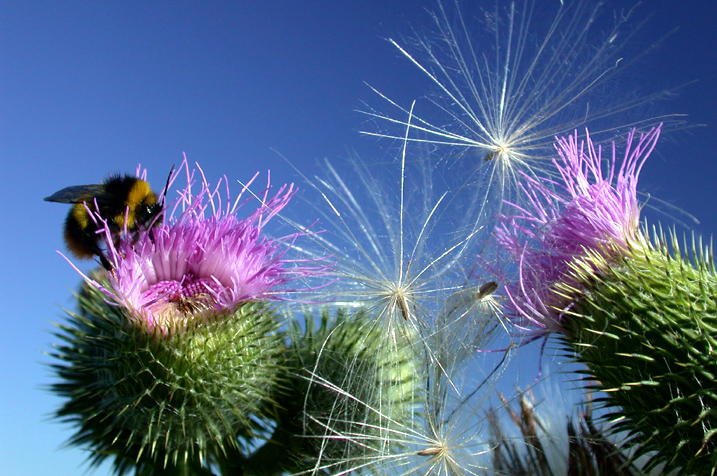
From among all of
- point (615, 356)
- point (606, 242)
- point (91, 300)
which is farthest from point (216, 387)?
point (606, 242)

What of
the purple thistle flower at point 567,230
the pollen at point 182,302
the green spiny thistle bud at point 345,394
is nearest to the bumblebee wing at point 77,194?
the pollen at point 182,302

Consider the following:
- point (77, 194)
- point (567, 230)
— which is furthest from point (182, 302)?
point (567, 230)

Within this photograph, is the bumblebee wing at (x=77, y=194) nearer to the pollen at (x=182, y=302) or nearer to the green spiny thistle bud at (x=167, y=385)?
the green spiny thistle bud at (x=167, y=385)

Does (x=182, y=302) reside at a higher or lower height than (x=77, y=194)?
lower

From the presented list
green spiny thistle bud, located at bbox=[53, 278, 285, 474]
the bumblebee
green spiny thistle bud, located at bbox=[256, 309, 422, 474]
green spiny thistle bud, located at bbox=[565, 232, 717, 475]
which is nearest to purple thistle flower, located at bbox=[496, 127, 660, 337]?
green spiny thistle bud, located at bbox=[565, 232, 717, 475]

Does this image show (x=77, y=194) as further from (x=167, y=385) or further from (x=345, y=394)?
(x=345, y=394)

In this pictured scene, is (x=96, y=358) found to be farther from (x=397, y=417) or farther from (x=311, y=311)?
(x=397, y=417)
